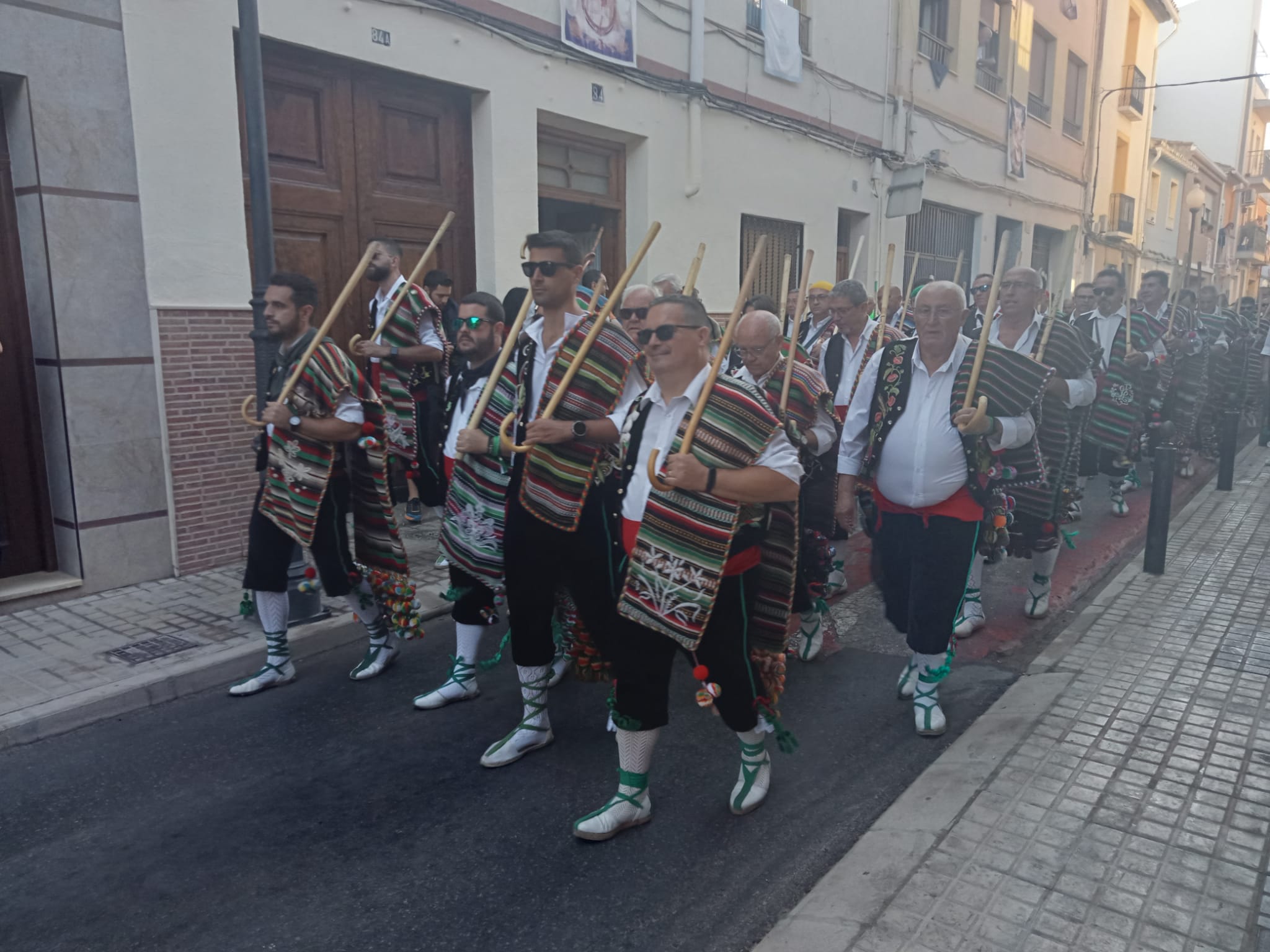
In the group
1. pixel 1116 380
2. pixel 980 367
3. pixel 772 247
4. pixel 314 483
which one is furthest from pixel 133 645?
pixel 772 247

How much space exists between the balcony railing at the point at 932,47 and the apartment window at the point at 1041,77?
4715 mm

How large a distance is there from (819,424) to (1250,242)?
51492mm

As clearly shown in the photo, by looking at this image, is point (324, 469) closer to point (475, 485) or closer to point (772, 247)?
point (475, 485)

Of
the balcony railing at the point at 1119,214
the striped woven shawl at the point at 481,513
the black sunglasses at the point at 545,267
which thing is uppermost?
the balcony railing at the point at 1119,214

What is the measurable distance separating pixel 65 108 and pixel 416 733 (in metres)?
4.54

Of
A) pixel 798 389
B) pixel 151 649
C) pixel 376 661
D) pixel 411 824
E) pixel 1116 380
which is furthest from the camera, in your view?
pixel 1116 380

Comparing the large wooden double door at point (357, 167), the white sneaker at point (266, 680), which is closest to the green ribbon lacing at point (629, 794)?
the white sneaker at point (266, 680)

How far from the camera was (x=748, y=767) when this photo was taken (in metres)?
3.53

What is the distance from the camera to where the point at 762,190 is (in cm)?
1268

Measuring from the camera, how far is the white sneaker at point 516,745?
155 inches

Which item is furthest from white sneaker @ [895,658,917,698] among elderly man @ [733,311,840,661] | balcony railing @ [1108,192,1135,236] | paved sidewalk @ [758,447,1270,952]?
balcony railing @ [1108,192,1135,236]

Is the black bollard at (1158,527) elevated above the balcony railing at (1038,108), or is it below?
below

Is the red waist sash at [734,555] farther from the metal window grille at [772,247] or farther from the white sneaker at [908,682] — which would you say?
the metal window grille at [772,247]

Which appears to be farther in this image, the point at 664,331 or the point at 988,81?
the point at 988,81
